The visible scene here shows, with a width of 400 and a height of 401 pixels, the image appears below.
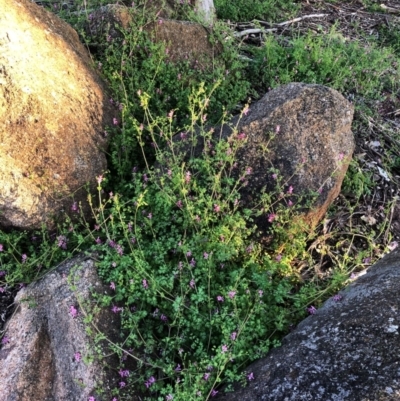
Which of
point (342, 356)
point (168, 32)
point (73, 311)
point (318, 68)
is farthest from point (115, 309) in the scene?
point (318, 68)

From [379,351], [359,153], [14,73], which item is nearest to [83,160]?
[14,73]

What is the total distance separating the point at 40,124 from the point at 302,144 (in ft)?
7.23

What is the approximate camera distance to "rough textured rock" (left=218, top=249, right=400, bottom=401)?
2080mm

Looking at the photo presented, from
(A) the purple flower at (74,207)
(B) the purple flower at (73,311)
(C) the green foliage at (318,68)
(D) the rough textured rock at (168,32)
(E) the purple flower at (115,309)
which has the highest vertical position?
(D) the rough textured rock at (168,32)

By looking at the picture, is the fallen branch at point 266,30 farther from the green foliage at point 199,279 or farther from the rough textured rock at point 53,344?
the rough textured rock at point 53,344

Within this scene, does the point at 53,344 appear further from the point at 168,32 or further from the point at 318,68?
the point at 318,68

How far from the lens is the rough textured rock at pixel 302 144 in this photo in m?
3.52

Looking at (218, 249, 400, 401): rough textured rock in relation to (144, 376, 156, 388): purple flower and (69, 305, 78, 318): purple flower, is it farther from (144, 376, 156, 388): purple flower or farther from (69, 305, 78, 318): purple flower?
(69, 305, 78, 318): purple flower

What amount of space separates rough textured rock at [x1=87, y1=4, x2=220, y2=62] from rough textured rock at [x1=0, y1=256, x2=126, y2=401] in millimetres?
2762

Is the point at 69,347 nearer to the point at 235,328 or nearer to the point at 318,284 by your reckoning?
the point at 235,328

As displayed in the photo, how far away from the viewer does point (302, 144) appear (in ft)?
11.8

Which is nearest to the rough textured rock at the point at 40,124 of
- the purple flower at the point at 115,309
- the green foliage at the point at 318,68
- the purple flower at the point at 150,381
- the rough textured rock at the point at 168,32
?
the rough textured rock at the point at 168,32

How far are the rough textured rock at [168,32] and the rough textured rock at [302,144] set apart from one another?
1607mm

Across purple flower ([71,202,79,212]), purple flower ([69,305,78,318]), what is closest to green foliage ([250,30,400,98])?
purple flower ([71,202,79,212])
